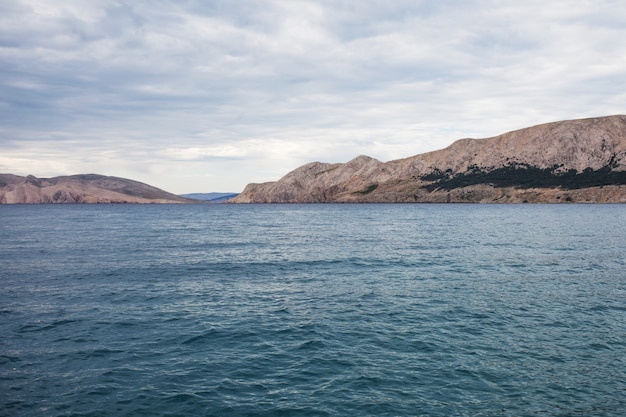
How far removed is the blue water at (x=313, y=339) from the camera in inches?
648

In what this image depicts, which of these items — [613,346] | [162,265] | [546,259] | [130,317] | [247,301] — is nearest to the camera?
[613,346]

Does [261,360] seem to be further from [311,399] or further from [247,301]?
[247,301]

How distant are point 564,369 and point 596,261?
119 feet

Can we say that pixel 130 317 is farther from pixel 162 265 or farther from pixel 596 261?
pixel 596 261

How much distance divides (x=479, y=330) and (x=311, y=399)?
12612 millimetres

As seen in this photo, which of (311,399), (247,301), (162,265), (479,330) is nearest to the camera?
(311,399)

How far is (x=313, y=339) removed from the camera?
75.9 ft

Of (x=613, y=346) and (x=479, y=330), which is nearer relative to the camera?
(x=613, y=346)

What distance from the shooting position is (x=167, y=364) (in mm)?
19984

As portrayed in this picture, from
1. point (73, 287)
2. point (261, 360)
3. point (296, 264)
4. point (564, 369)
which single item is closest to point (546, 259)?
point (296, 264)

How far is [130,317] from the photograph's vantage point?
2738 cm

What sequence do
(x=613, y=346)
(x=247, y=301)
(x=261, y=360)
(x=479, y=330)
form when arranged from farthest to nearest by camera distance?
1. (x=247, y=301)
2. (x=479, y=330)
3. (x=613, y=346)
4. (x=261, y=360)

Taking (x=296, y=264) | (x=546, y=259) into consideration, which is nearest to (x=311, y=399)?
(x=296, y=264)

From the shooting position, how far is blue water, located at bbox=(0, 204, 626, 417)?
648 inches
